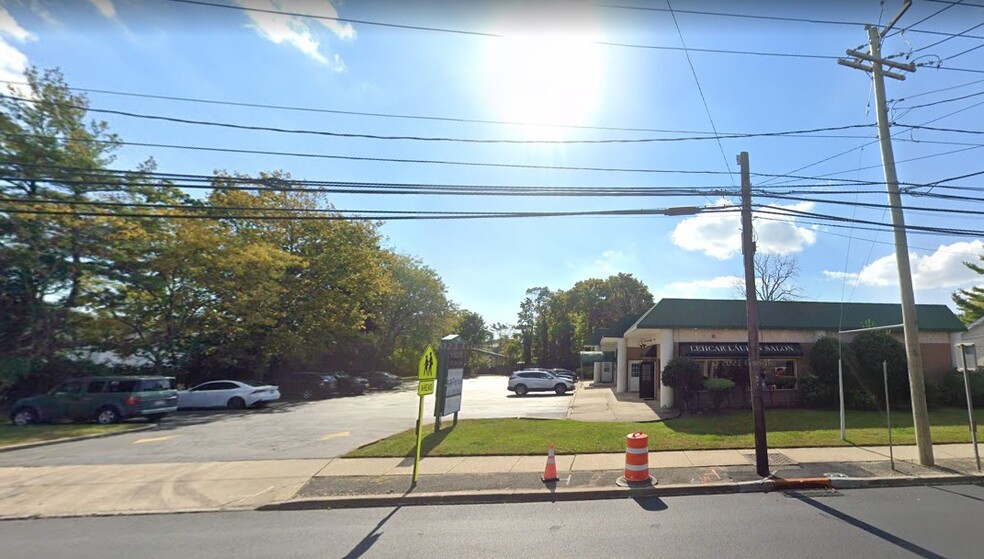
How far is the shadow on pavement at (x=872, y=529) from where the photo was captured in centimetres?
512

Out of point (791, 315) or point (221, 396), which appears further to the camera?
point (221, 396)

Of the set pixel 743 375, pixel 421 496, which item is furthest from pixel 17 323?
pixel 743 375

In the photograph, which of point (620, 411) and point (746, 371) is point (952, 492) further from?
point (620, 411)

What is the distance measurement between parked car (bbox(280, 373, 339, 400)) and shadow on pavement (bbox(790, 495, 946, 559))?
26.6 meters

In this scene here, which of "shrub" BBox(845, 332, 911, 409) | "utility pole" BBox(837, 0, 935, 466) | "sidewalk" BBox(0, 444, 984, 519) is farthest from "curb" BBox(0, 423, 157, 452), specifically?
"shrub" BBox(845, 332, 911, 409)

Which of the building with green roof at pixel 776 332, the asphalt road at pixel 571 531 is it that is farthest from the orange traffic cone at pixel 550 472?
the building with green roof at pixel 776 332

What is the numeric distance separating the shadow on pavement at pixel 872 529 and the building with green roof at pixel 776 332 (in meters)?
9.91

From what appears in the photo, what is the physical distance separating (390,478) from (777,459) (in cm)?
814

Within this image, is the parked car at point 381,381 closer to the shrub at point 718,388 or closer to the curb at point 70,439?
the curb at point 70,439

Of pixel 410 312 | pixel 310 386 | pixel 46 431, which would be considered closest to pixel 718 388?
pixel 46 431

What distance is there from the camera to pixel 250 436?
13.9m

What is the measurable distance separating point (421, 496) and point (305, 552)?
95.6 inches

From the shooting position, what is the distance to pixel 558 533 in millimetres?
6059

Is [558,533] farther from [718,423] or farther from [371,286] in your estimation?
[371,286]
